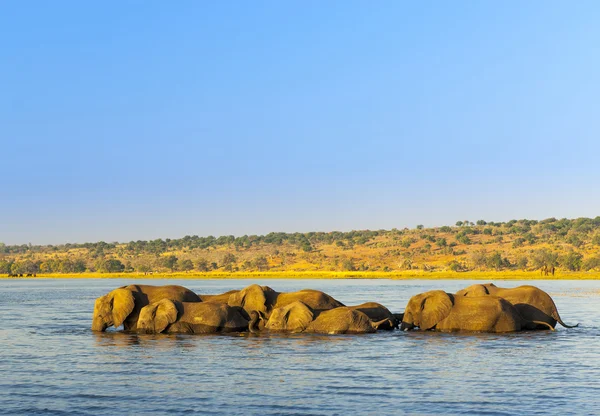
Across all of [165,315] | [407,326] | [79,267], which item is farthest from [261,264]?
[165,315]

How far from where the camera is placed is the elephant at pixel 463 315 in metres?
29.4

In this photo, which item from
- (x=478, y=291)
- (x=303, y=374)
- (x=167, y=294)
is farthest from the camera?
(x=478, y=291)

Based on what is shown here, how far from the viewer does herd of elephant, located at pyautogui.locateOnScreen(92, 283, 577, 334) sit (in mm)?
29703

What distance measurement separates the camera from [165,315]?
100 ft

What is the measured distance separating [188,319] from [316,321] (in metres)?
4.50

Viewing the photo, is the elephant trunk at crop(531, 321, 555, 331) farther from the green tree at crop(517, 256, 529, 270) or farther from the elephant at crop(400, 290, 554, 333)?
the green tree at crop(517, 256, 529, 270)

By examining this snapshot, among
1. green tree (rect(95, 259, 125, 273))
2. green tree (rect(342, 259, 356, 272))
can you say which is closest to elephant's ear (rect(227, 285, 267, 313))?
green tree (rect(342, 259, 356, 272))

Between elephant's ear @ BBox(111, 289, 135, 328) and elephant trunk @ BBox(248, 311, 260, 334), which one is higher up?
elephant's ear @ BBox(111, 289, 135, 328)

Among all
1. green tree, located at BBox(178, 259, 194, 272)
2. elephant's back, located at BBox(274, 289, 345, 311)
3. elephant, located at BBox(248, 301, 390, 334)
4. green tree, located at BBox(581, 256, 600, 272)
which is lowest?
elephant, located at BBox(248, 301, 390, 334)

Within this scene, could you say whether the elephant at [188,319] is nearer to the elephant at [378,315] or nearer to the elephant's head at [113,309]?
the elephant's head at [113,309]

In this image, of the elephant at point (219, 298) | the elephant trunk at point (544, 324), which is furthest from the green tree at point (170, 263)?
the elephant trunk at point (544, 324)

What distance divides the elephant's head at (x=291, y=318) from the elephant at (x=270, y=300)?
37.9 inches

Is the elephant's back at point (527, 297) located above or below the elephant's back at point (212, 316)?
above

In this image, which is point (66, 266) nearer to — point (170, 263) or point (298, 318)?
point (170, 263)
